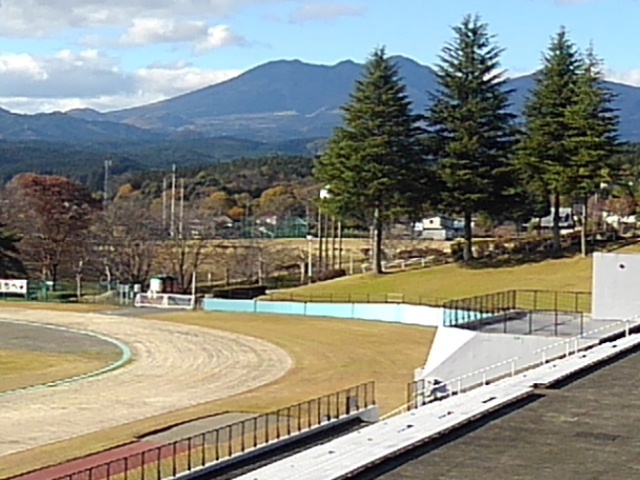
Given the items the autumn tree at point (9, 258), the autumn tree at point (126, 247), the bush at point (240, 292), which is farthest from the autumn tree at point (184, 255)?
the autumn tree at point (9, 258)

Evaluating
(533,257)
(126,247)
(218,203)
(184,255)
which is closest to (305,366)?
(533,257)

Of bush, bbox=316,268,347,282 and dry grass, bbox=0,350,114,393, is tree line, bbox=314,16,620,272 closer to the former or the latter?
bush, bbox=316,268,347,282

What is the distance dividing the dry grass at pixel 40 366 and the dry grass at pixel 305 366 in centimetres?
694

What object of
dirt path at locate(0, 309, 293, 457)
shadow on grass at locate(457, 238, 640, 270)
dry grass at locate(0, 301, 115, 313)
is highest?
shadow on grass at locate(457, 238, 640, 270)

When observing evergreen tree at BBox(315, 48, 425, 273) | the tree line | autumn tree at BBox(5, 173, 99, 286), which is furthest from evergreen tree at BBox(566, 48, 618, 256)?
autumn tree at BBox(5, 173, 99, 286)

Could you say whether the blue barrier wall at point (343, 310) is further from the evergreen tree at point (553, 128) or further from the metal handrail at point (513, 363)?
the metal handrail at point (513, 363)

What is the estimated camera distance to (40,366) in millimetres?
40719

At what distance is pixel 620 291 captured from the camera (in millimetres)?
34406

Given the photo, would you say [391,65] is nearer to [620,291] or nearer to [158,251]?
[158,251]

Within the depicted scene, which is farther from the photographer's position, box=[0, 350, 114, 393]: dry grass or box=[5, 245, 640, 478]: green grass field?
box=[0, 350, 114, 393]: dry grass

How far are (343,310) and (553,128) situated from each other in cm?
1640

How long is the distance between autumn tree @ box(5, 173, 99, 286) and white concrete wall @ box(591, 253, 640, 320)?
51.8 meters

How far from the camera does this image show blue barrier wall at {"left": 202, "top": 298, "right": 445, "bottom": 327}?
178 ft

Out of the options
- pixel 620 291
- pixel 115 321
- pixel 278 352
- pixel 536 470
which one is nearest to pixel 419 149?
pixel 115 321
